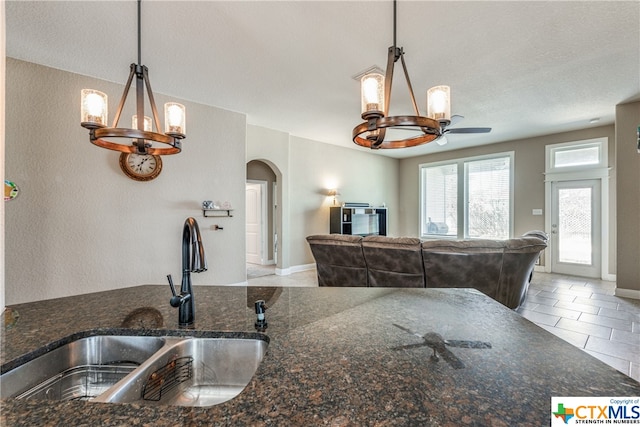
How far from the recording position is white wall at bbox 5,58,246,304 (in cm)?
281

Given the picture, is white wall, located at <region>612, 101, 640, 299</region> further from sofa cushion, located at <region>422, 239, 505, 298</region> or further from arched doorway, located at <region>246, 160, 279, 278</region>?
arched doorway, located at <region>246, 160, 279, 278</region>

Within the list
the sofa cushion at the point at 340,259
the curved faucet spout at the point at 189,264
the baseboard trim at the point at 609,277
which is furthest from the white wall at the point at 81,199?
the baseboard trim at the point at 609,277

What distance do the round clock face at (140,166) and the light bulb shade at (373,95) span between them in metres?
2.94

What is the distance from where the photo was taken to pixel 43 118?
2910 millimetres

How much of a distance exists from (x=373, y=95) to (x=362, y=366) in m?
1.46

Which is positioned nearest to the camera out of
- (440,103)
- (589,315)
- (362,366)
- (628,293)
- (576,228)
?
(362,366)

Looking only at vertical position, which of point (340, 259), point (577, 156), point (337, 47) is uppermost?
point (337, 47)

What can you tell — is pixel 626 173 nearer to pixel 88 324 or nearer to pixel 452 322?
pixel 452 322

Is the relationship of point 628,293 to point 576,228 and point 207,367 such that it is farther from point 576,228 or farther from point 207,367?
point 207,367

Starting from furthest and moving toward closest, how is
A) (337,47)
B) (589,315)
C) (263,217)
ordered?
1. (263,217)
2. (589,315)
3. (337,47)

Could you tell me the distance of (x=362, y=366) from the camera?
72 centimetres

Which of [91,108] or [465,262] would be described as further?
[465,262]

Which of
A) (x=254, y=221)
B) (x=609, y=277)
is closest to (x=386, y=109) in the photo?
(x=254, y=221)

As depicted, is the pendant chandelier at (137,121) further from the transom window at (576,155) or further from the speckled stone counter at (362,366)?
the transom window at (576,155)
